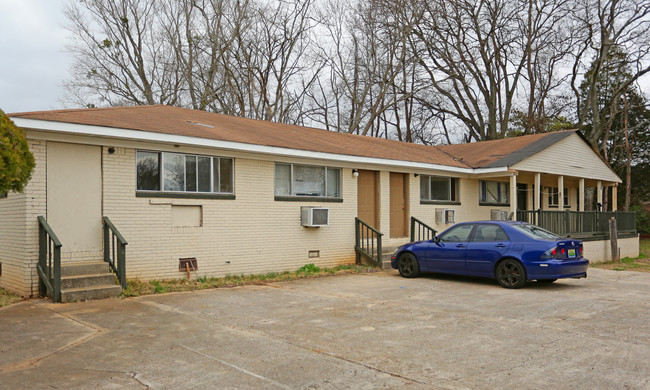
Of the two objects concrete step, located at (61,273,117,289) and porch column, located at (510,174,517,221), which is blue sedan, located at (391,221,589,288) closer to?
porch column, located at (510,174,517,221)

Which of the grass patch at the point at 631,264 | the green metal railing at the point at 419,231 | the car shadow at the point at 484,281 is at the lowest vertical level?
the grass patch at the point at 631,264

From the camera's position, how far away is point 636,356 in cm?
556

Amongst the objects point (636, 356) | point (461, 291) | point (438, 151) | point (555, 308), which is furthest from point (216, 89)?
point (636, 356)

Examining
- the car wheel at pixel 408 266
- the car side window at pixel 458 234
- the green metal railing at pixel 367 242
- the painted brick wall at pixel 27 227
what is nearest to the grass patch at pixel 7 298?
the painted brick wall at pixel 27 227

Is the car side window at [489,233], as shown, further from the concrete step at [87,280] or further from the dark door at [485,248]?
the concrete step at [87,280]

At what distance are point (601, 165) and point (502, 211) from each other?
21.2 feet

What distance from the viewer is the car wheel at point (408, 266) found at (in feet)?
39.3

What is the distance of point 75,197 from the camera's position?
952 cm

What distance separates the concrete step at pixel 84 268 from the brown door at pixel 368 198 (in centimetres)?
748

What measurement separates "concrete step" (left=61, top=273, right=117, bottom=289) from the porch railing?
12935mm

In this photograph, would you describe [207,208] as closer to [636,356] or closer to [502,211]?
[636,356]

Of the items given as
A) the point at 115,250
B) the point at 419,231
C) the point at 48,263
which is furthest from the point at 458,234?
the point at 48,263

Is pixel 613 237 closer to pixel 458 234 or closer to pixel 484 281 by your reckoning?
pixel 484 281

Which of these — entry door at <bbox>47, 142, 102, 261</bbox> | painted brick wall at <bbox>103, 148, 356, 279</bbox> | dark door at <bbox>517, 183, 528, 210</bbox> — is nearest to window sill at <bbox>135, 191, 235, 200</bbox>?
painted brick wall at <bbox>103, 148, 356, 279</bbox>
